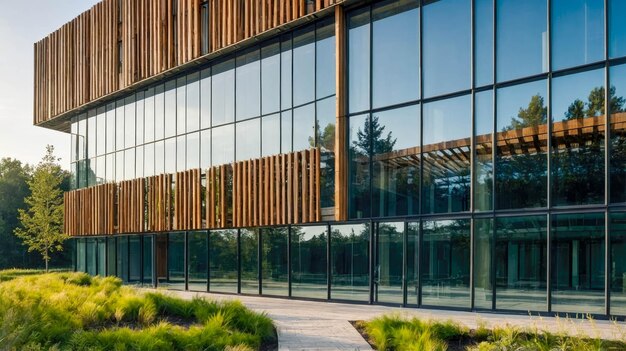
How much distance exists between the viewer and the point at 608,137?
1243cm

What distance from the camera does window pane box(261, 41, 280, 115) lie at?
61.9 feet

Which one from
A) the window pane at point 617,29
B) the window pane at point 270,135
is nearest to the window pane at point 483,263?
the window pane at point 617,29

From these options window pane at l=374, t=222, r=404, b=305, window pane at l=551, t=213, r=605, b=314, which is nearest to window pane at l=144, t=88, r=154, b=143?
window pane at l=374, t=222, r=404, b=305

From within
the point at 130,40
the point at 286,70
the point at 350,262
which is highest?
the point at 130,40

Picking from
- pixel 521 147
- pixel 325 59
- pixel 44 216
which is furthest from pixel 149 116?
pixel 521 147

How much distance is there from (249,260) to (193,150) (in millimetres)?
4761

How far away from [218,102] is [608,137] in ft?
42.1

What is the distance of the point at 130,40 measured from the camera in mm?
23906

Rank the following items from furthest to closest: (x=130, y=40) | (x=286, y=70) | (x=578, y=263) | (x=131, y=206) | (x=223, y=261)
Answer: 1. (x=131, y=206)
2. (x=130, y=40)
3. (x=223, y=261)
4. (x=286, y=70)
5. (x=578, y=263)

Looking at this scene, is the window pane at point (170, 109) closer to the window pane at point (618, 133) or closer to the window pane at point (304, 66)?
the window pane at point (304, 66)

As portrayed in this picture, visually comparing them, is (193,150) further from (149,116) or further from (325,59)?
(325,59)

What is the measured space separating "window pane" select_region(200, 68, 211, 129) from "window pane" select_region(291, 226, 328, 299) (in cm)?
572

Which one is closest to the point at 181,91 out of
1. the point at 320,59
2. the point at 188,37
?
the point at 188,37

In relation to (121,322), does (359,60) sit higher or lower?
higher
